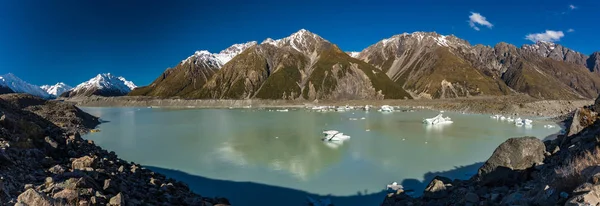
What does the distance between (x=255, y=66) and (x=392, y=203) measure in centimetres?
17005

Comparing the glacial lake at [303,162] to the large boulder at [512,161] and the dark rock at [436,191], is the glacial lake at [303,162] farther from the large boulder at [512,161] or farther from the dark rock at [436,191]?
the large boulder at [512,161]

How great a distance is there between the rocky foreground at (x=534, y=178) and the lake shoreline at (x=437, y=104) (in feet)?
188

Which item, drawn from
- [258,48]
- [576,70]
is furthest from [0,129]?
[576,70]

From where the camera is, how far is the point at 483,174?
1162 cm

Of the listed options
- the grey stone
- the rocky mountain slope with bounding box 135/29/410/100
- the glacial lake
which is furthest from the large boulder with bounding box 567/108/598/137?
the rocky mountain slope with bounding box 135/29/410/100

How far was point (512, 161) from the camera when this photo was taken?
11727 mm

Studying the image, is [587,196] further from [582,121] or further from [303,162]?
[303,162]

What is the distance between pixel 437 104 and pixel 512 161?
296 feet

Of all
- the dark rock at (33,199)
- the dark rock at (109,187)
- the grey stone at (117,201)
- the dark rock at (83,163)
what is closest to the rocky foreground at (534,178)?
the grey stone at (117,201)

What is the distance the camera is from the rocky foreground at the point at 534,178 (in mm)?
5668

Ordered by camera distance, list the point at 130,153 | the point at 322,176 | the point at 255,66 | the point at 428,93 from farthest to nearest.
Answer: the point at 255,66 → the point at 428,93 → the point at 130,153 → the point at 322,176

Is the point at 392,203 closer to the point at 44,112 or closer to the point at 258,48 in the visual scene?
the point at 44,112

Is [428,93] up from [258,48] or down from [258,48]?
down

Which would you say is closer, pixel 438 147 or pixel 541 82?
pixel 438 147
